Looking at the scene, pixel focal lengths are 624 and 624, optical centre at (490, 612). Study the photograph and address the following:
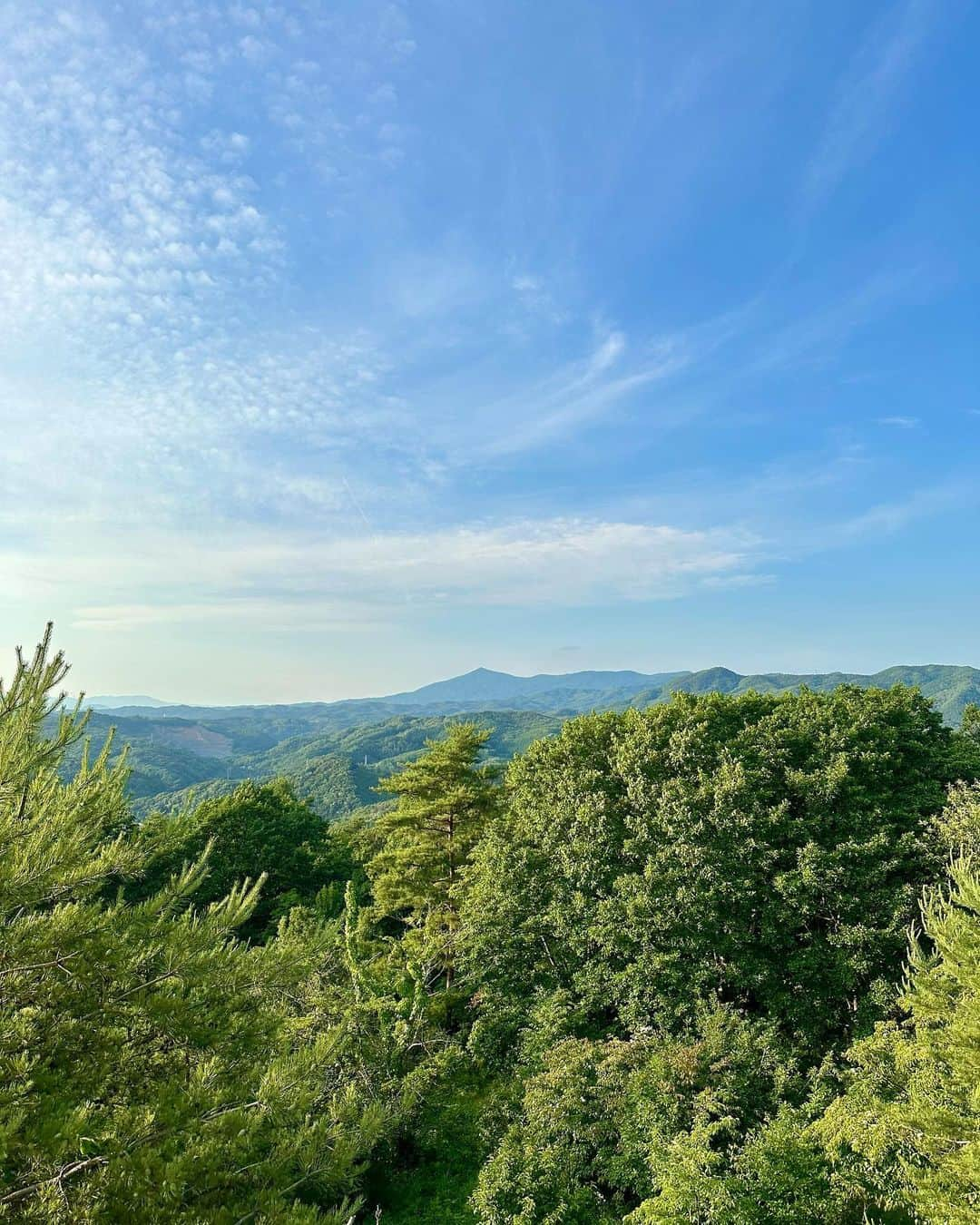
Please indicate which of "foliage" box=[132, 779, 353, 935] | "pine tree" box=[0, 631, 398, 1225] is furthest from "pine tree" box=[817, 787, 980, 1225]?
"foliage" box=[132, 779, 353, 935]

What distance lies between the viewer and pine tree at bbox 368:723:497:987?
22750 mm

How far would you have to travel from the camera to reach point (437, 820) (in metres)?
23.8

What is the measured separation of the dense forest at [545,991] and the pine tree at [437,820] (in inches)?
5.2

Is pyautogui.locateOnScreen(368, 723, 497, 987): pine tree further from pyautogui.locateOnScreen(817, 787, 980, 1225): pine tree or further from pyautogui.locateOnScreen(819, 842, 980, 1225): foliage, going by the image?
pyautogui.locateOnScreen(819, 842, 980, 1225): foliage

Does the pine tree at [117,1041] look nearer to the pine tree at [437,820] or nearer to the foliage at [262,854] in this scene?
the pine tree at [437,820]

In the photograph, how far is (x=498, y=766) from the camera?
24953 mm

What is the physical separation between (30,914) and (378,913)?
793 inches

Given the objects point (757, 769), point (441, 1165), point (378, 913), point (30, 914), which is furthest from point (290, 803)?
point (30, 914)

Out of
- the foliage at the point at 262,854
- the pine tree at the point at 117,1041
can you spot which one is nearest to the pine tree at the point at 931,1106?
the pine tree at the point at 117,1041

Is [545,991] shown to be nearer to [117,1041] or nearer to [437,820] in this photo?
[437,820]

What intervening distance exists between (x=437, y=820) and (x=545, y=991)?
786 centimetres

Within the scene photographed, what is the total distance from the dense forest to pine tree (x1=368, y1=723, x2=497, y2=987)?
13 centimetres

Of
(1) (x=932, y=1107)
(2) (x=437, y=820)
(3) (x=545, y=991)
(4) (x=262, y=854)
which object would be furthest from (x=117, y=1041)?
(4) (x=262, y=854)

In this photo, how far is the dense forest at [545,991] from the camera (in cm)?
528
